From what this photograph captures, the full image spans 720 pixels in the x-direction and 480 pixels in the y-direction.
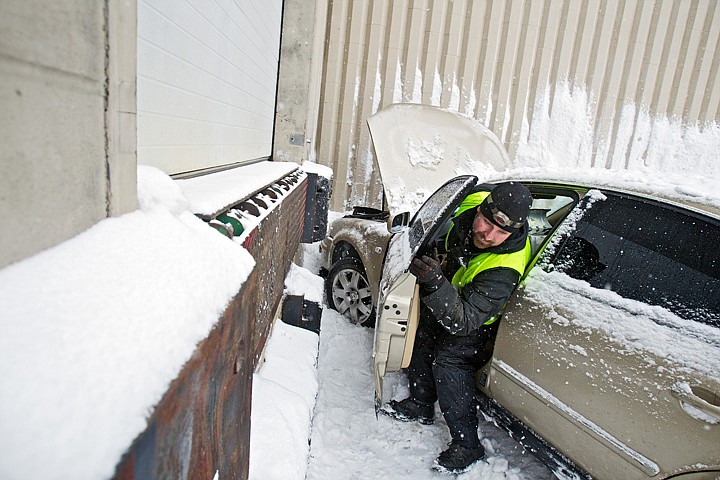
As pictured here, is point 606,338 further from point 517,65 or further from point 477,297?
point 517,65

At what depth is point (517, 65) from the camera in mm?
7531

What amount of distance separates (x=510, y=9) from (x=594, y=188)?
20.2 feet

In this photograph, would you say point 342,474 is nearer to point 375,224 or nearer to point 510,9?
point 375,224

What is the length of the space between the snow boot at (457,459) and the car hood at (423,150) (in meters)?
2.18

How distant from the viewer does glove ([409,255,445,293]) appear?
257cm

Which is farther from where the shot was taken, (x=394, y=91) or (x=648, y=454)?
(x=394, y=91)

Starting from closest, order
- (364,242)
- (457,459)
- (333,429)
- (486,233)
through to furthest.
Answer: (486,233), (457,459), (333,429), (364,242)

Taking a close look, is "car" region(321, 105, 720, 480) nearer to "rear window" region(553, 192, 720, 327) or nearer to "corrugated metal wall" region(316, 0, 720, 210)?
"rear window" region(553, 192, 720, 327)

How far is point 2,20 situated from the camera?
0.53 m

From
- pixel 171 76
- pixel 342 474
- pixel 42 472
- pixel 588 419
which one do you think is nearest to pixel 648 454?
pixel 588 419

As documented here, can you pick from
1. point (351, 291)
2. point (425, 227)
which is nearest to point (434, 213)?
point (425, 227)

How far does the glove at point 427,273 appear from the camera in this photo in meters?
2.57

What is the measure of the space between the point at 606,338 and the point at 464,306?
2.47 ft

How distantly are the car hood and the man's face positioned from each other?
156 centimetres
